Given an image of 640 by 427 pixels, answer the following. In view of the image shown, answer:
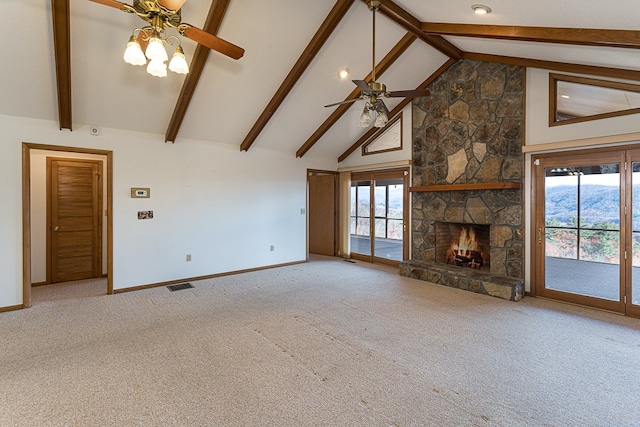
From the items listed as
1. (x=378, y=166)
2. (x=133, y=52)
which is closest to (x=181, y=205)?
(x=133, y=52)

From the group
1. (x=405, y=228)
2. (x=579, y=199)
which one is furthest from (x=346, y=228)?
(x=579, y=199)

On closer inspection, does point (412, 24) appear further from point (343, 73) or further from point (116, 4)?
point (116, 4)

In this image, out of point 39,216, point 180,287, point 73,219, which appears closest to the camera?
point 180,287

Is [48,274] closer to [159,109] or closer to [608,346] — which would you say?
[159,109]

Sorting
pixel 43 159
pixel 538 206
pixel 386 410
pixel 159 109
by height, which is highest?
pixel 159 109

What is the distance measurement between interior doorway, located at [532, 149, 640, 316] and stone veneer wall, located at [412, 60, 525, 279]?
1.08 feet

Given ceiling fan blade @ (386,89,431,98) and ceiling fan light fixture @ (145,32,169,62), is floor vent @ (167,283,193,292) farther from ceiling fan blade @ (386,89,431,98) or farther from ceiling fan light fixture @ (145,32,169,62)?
ceiling fan blade @ (386,89,431,98)

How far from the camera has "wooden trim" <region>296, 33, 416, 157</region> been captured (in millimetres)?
4797

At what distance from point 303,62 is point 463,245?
430cm

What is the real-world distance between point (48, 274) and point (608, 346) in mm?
8118

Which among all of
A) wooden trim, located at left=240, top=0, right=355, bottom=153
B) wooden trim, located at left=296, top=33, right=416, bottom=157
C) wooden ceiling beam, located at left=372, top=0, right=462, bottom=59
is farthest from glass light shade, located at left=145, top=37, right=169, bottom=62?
wooden trim, located at left=296, top=33, right=416, bottom=157

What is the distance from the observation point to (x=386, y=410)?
2254mm

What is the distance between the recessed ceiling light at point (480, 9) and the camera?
3336 millimetres

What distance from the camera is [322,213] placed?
8.45 m
